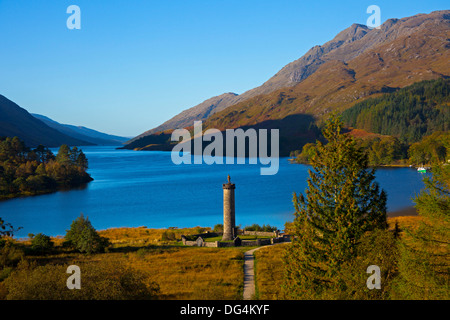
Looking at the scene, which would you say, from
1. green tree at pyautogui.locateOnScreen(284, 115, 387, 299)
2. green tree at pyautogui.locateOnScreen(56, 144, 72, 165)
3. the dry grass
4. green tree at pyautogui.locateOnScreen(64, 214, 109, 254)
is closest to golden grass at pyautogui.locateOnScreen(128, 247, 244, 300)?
the dry grass

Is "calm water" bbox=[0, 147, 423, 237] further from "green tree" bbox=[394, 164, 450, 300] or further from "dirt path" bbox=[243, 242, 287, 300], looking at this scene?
"green tree" bbox=[394, 164, 450, 300]

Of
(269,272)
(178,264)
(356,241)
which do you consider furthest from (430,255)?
(178,264)

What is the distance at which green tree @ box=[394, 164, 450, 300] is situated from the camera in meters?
18.8

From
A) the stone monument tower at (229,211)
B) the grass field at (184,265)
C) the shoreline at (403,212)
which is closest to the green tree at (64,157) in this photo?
the grass field at (184,265)

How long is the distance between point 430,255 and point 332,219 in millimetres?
5579

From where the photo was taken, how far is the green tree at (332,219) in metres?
A: 22.6

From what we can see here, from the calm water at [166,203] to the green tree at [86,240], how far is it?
23.0m

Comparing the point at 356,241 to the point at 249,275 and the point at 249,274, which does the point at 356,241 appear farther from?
the point at 249,274

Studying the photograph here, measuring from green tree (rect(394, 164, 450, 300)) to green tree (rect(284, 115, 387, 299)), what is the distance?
3.01 metres

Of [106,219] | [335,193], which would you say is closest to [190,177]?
[106,219]

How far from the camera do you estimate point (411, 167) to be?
16012 cm
